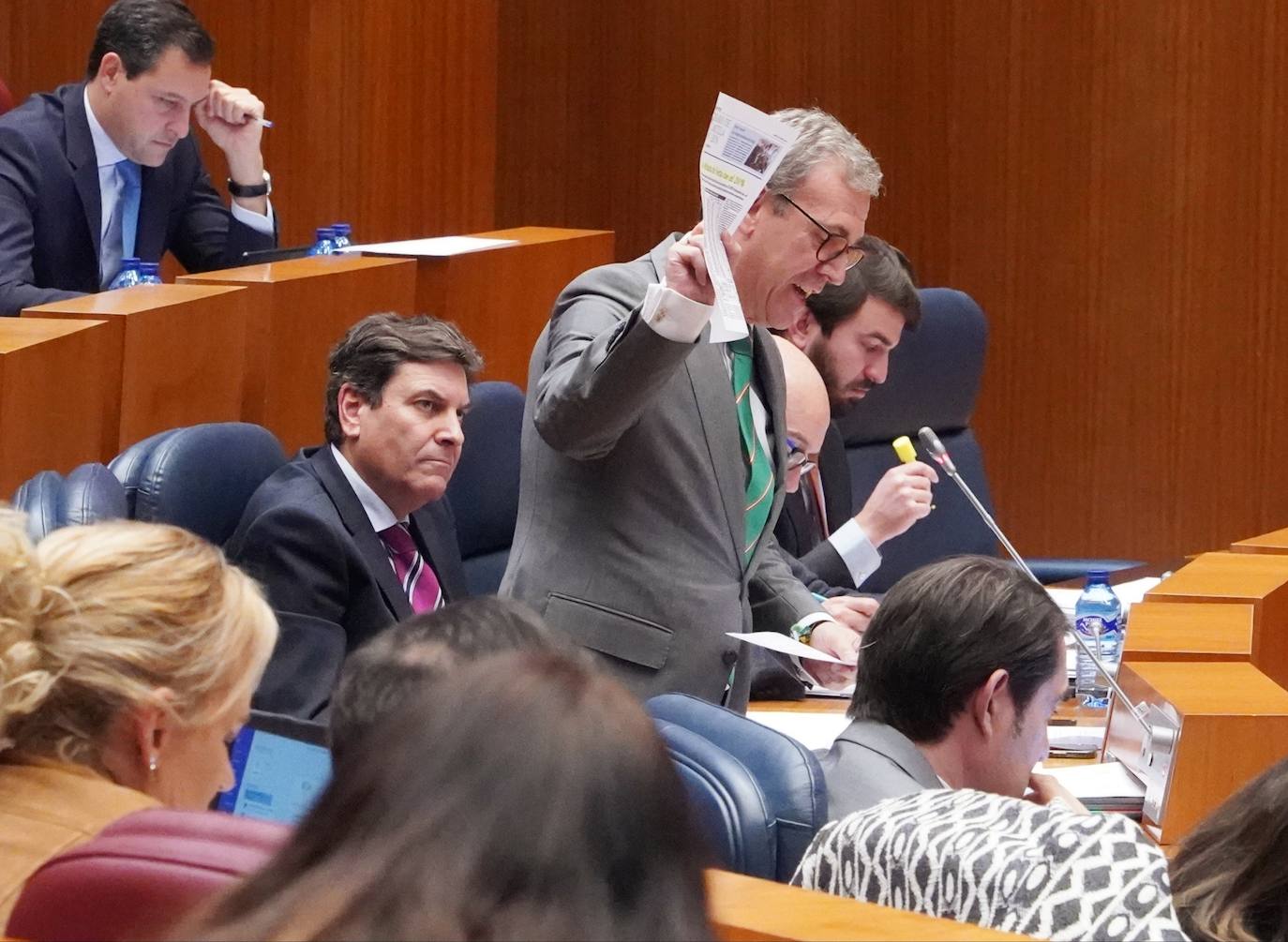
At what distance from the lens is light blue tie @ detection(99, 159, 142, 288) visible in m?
4.18

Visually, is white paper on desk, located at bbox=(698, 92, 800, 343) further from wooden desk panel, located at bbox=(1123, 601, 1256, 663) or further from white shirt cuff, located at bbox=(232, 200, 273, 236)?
white shirt cuff, located at bbox=(232, 200, 273, 236)

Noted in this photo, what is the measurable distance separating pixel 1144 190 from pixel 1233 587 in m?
3.17

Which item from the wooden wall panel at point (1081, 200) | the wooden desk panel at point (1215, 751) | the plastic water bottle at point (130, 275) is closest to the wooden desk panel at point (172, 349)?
the plastic water bottle at point (130, 275)

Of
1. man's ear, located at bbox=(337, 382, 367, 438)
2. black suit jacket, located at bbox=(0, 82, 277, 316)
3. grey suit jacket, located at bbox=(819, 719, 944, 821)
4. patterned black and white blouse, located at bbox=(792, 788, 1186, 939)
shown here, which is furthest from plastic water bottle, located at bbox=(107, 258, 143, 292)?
patterned black and white blouse, located at bbox=(792, 788, 1186, 939)

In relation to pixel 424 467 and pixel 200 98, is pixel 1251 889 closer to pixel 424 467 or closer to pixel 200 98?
pixel 424 467

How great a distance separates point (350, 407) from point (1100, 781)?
138 centimetres

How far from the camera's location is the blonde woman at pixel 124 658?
4.81ft

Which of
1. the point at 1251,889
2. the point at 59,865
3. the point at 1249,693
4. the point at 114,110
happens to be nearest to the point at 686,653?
the point at 1249,693

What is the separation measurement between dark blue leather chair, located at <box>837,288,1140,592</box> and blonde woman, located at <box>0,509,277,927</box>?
10.1 feet

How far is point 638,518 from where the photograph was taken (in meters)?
2.38

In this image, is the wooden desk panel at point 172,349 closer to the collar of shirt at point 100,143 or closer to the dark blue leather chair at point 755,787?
the collar of shirt at point 100,143

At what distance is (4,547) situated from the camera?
1.51m

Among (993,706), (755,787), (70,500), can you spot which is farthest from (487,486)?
(755,787)

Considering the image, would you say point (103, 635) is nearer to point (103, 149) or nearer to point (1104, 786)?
point (1104, 786)
